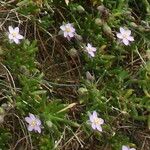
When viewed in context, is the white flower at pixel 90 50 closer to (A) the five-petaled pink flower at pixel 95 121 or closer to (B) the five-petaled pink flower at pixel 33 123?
Answer: (A) the five-petaled pink flower at pixel 95 121

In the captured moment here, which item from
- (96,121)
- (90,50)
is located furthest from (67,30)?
(96,121)

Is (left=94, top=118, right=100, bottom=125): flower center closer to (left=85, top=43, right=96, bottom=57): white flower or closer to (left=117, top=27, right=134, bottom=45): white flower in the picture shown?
(left=85, top=43, right=96, bottom=57): white flower

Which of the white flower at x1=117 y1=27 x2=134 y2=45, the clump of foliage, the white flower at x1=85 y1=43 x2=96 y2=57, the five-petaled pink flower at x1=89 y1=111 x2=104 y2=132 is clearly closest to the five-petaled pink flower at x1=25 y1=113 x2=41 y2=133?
the clump of foliage

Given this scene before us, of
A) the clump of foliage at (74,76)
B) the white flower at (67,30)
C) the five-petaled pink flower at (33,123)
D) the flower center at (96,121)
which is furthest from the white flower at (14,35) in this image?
the flower center at (96,121)

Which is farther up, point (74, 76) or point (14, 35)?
point (14, 35)

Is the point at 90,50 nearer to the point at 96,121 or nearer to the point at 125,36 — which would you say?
the point at 125,36

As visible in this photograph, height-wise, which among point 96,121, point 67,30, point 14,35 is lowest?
point 96,121

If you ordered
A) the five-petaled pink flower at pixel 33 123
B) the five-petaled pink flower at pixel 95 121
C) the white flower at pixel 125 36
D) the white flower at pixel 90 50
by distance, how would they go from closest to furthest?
the five-petaled pink flower at pixel 33 123 → the five-petaled pink flower at pixel 95 121 → the white flower at pixel 90 50 → the white flower at pixel 125 36

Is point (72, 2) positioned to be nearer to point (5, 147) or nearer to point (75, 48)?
point (75, 48)
